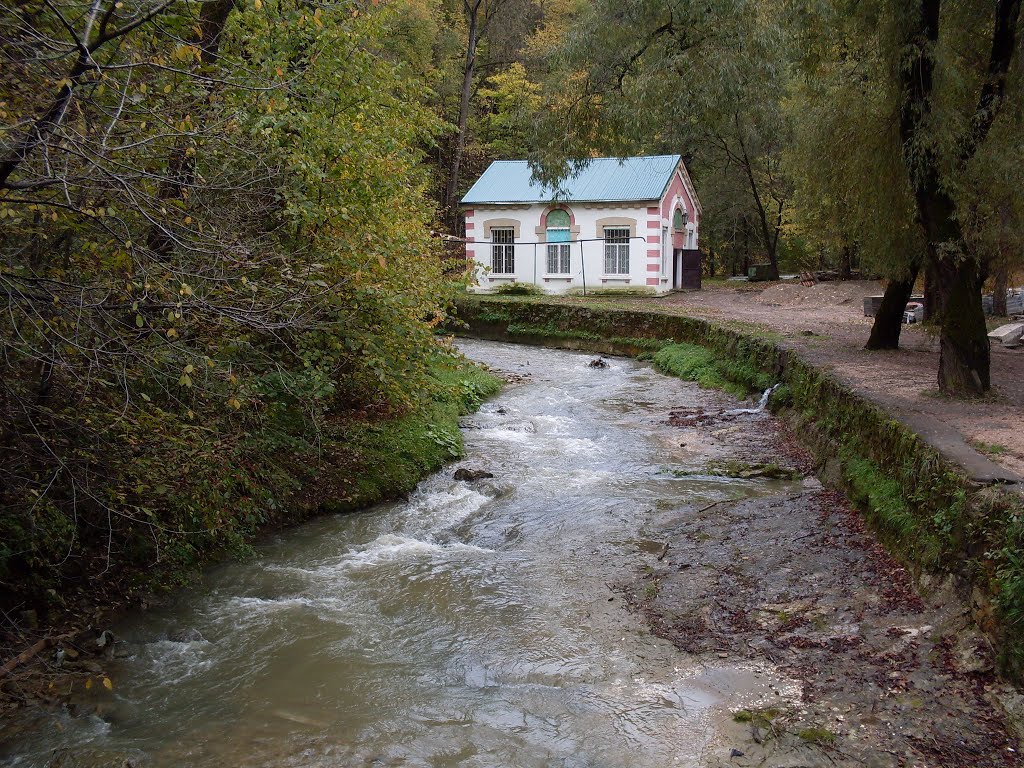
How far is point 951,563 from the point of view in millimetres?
6391

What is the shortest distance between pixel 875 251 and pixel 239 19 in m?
9.82

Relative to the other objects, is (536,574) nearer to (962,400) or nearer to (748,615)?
(748,615)

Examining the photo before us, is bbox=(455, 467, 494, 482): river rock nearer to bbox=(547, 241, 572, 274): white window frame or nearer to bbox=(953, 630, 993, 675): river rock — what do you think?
bbox=(953, 630, 993, 675): river rock

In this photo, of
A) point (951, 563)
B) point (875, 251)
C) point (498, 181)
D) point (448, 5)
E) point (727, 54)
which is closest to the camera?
point (951, 563)

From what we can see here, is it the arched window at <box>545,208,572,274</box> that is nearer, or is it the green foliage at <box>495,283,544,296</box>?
the green foliage at <box>495,283,544,296</box>

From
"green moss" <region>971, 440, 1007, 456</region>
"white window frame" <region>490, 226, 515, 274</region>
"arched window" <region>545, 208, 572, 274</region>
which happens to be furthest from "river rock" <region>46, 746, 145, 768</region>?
"white window frame" <region>490, 226, 515, 274</region>

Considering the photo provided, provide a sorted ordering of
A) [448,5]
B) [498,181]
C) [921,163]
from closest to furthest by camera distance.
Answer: [921,163] → [498,181] → [448,5]

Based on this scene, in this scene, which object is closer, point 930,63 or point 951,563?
point 951,563

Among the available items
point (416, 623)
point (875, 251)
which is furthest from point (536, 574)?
point (875, 251)

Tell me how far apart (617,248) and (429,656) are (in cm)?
2765

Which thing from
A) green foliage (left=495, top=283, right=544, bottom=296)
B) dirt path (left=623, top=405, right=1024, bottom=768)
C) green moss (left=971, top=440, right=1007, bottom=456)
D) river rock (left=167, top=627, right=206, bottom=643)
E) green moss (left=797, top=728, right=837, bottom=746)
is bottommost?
river rock (left=167, top=627, right=206, bottom=643)

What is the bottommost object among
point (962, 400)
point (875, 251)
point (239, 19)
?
point (962, 400)

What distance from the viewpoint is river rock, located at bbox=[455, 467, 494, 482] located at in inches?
425

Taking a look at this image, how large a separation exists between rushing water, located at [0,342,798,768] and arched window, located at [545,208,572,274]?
2354cm
